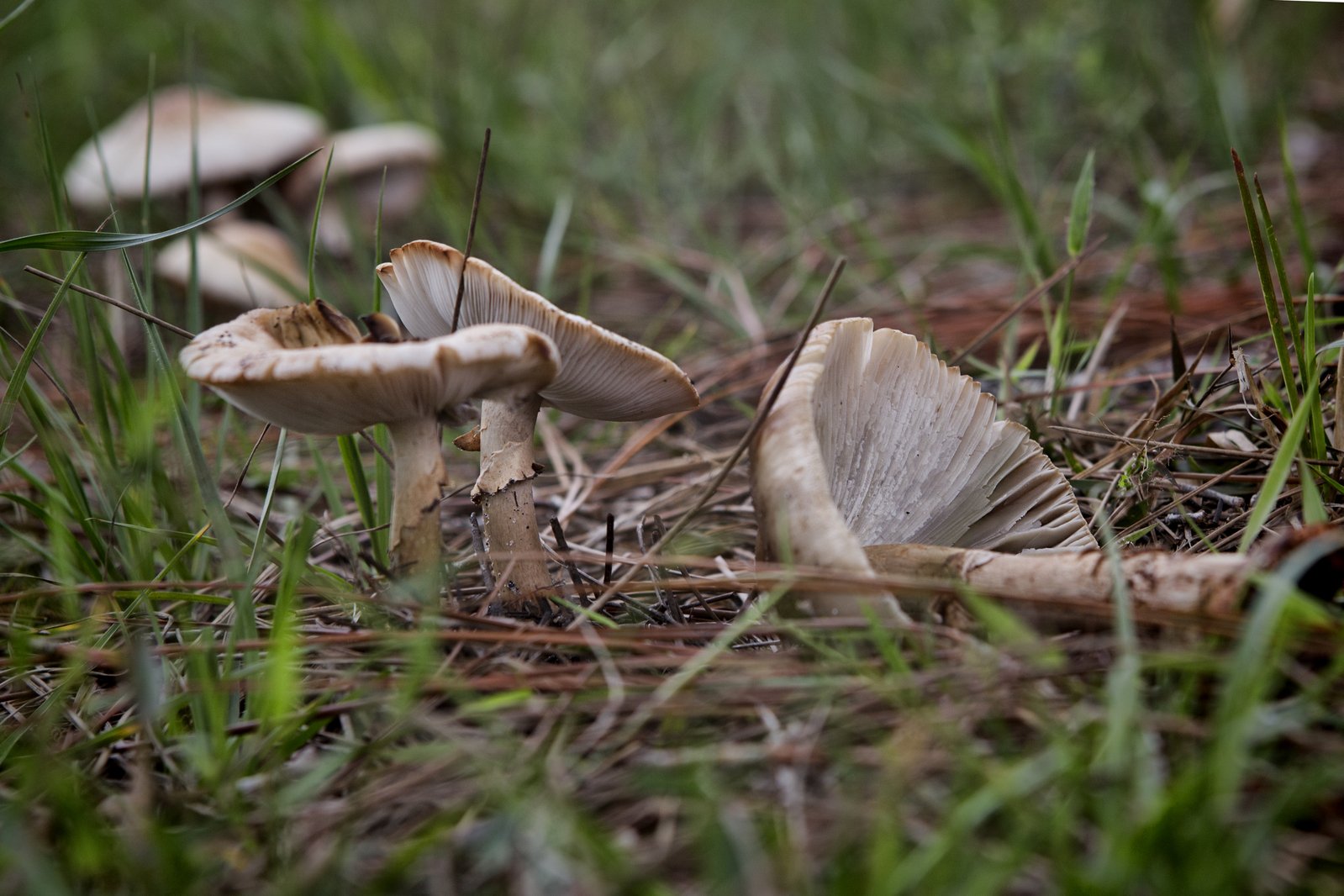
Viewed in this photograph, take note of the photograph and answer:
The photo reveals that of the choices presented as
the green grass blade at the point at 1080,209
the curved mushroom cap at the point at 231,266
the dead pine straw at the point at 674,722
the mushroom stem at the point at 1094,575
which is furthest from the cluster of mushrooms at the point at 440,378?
the curved mushroom cap at the point at 231,266

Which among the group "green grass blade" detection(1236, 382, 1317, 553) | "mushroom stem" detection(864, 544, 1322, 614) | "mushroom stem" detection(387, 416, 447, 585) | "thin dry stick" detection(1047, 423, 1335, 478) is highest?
"mushroom stem" detection(387, 416, 447, 585)

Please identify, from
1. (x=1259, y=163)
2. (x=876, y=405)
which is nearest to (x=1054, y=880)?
(x=876, y=405)

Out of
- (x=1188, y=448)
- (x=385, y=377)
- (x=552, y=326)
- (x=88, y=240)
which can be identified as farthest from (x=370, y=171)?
(x=1188, y=448)

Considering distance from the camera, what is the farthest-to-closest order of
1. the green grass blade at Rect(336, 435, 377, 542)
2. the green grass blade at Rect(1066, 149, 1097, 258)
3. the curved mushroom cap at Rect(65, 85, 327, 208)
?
the curved mushroom cap at Rect(65, 85, 327, 208), the green grass blade at Rect(1066, 149, 1097, 258), the green grass blade at Rect(336, 435, 377, 542)

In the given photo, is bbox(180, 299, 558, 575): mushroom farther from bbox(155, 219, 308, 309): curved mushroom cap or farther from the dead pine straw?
bbox(155, 219, 308, 309): curved mushroom cap

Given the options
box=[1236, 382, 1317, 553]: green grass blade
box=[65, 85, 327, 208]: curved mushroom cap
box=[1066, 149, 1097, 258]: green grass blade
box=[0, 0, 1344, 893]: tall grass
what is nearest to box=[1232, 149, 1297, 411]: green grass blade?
box=[0, 0, 1344, 893]: tall grass

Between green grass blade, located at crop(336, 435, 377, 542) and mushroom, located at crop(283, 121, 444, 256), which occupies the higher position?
mushroom, located at crop(283, 121, 444, 256)
